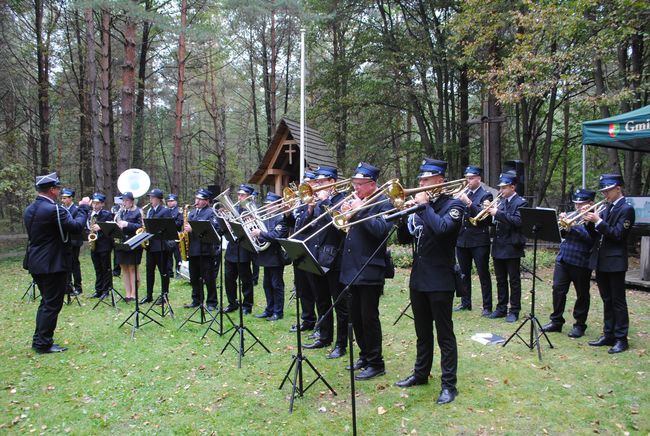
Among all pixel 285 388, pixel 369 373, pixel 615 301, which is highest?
pixel 615 301

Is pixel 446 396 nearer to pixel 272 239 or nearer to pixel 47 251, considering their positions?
pixel 272 239

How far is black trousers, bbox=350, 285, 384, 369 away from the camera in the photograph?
16.5 feet

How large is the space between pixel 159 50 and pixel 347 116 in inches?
471

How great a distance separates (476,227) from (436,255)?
3.59 m

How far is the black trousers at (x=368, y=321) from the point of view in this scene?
5.02 m

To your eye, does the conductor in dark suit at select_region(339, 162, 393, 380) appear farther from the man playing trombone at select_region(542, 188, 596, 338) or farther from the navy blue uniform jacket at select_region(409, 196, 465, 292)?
the man playing trombone at select_region(542, 188, 596, 338)

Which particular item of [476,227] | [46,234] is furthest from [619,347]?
[46,234]

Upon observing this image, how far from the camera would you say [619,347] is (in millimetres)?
5926

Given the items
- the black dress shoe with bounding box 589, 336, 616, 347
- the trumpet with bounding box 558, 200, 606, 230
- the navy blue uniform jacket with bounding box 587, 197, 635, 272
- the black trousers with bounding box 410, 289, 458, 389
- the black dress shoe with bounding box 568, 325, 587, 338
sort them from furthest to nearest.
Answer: the black dress shoe with bounding box 568, 325, 587, 338 → the black dress shoe with bounding box 589, 336, 616, 347 → the trumpet with bounding box 558, 200, 606, 230 → the navy blue uniform jacket with bounding box 587, 197, 635, 272 → the black trousers with bounding box 410, 289, 458, 389

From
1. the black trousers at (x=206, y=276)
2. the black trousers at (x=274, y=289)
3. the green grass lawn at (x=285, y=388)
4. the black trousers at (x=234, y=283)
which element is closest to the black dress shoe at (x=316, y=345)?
the green grass lawn at (x=285, y=388)

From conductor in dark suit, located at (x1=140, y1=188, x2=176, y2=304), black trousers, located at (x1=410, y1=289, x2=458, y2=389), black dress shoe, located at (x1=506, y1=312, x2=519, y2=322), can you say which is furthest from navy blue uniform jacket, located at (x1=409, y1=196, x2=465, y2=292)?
conductor in dark suit, located at (x1=140, y1=188, x2=176, y2=304)

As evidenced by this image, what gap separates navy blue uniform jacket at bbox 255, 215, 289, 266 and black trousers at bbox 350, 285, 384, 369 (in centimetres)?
262

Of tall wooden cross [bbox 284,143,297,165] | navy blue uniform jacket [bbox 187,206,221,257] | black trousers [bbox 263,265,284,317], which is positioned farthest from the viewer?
tall wooden cross [bbox 284,143,297,165]

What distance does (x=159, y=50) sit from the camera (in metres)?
24.8
